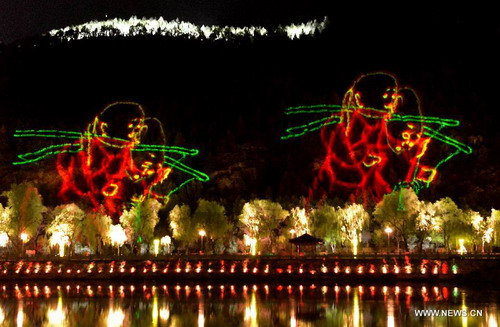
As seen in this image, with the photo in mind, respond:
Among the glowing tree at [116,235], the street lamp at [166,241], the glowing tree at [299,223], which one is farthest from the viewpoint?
the street lamp at [166,241]

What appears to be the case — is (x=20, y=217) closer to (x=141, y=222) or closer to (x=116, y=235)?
(x=116, y=235)

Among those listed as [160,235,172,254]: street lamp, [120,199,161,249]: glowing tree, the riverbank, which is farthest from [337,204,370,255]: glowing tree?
[160,235,172,254]: street lamp

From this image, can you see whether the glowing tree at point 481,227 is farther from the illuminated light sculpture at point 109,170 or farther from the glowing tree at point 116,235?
the glowing tree at point 116,235

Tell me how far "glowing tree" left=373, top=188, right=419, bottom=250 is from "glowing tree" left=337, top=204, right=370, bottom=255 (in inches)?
120

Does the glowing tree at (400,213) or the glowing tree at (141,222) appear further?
the glowing tree at (141,222)

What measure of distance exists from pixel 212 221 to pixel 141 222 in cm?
896

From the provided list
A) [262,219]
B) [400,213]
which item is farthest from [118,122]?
[400,213]

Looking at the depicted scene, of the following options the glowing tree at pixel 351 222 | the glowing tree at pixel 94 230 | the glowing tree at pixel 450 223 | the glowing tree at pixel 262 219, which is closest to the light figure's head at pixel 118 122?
the glowing tree at pixel 94 230

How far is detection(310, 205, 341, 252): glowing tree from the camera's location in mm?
78875

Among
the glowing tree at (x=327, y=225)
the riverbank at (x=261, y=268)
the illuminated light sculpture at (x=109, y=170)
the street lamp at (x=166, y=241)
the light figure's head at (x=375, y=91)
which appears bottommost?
the riverbank at (x=261, y=268)

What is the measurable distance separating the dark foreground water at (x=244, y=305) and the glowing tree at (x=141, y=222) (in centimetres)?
2486

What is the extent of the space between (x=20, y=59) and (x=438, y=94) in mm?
111225

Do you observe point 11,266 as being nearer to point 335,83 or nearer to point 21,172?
point 21,172

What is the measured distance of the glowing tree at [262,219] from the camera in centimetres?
8012
